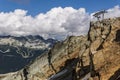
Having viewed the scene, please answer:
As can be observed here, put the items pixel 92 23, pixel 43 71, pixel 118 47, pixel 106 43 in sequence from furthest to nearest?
pixel 43 71, pixel 92 23, pixel 106 43, pixel 118 47

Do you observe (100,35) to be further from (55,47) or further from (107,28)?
(55,47)

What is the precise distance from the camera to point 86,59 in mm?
81562

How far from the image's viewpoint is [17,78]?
121125 mm

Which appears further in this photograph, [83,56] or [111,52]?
[83,56]

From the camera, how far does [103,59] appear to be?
216 ft

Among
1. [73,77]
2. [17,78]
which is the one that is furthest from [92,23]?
[17,78]

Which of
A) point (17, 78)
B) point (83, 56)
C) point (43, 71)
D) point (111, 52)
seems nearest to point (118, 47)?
point (111, 52)

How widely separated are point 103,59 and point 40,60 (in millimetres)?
52749

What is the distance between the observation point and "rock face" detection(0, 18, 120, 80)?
2530 inches

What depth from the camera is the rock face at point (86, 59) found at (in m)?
64.2

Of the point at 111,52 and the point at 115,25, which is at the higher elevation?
the point at 115,25

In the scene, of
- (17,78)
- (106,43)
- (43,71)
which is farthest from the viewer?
(17,78)

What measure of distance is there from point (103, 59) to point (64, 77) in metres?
27.1

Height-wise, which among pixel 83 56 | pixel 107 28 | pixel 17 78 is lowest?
pixel 17 78
